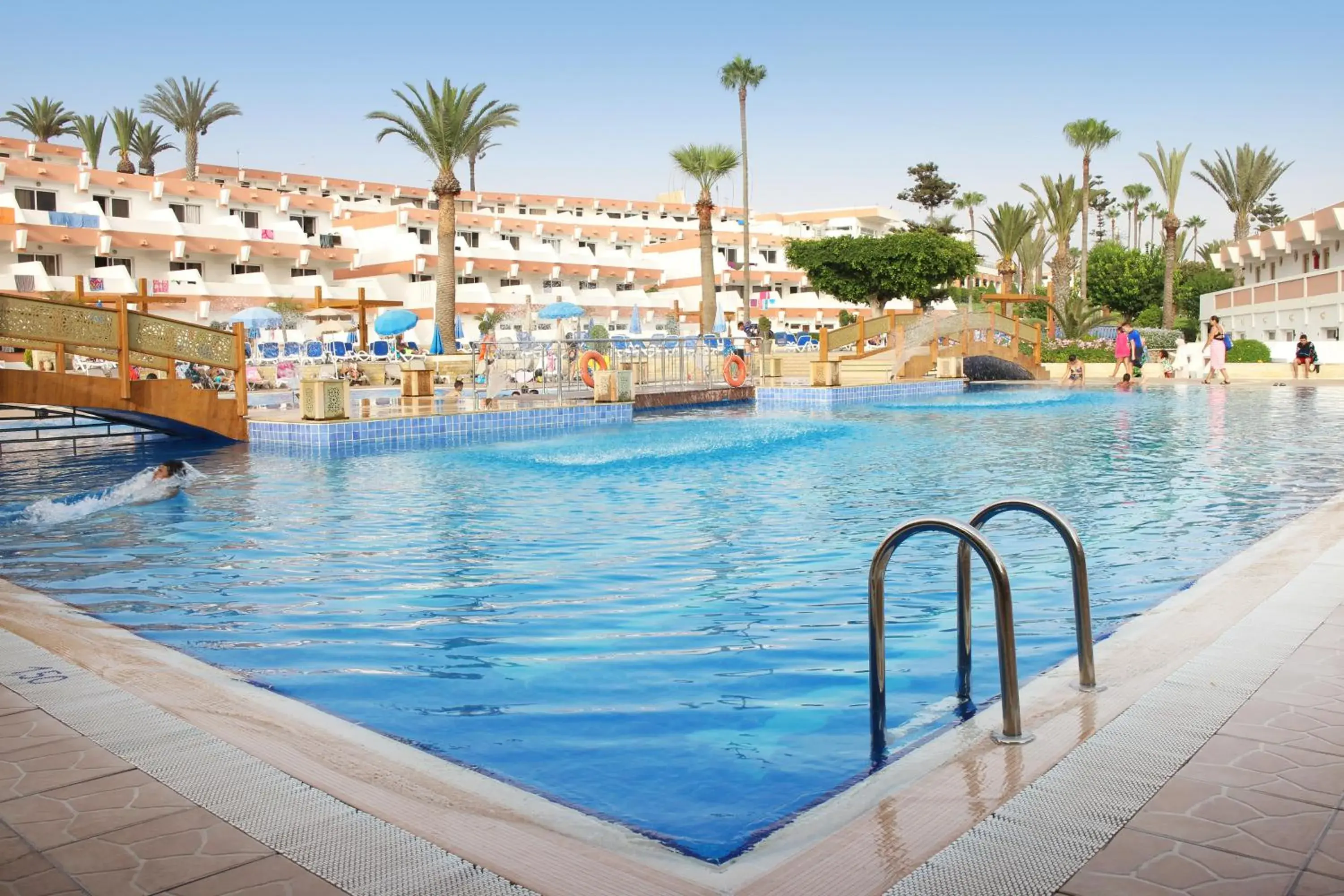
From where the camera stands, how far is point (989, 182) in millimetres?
84938

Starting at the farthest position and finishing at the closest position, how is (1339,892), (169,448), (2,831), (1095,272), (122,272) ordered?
1. (1095,272)
2. (122,272)
3. (169,448)
4. (2,831)
5. (1339,892)

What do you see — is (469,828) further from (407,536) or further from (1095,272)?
(1095,272)

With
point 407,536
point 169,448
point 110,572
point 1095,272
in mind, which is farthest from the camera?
point 1095,272

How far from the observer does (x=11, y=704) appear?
3.69 m

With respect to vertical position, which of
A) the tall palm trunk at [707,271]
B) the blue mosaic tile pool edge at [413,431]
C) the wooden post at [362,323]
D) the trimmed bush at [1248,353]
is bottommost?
the blue mosaic tile pool edge at [413,431]

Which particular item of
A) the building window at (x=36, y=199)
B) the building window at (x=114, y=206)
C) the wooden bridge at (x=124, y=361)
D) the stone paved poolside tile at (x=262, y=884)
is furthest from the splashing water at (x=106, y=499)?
the building window at (x=114, y=206)

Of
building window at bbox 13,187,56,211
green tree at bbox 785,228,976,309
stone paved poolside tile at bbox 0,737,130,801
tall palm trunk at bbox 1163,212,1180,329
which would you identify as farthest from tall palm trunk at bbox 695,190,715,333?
stone paved poolside tile at bbox 0,737,130,801

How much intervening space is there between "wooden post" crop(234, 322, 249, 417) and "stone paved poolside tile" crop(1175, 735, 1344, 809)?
12787 mm

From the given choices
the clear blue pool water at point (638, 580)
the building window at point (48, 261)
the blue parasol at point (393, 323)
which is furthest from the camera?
the building window at point (48, 261)

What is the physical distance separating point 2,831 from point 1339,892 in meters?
3.10

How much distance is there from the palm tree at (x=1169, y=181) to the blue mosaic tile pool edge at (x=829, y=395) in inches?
1088

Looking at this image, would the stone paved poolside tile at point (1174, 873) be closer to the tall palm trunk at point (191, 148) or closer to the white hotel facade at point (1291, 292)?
the white hotel facade at point (1291, 292)

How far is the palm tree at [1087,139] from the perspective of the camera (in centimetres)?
5334

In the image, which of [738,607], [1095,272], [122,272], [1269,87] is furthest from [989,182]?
[738,607]
